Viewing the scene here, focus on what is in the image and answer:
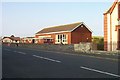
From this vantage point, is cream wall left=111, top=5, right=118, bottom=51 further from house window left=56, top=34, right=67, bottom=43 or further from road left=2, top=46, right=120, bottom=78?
house window left=56, top=34, right=67, bottom=43

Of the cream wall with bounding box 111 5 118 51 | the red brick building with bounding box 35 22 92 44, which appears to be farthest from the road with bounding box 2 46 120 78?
the red brick building with bounding box 35 22 92 44

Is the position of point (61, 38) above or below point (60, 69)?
above

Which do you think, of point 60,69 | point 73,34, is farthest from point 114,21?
point 73,34

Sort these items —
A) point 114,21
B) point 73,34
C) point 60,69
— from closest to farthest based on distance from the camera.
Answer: point 60,69 → point 114,21 → point 73,34

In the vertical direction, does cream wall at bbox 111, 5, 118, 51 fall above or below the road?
above

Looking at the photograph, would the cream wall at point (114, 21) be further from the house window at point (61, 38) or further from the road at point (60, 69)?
the house window at point (61, 38)

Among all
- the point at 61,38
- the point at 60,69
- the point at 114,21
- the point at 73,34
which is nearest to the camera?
the point at 60,69

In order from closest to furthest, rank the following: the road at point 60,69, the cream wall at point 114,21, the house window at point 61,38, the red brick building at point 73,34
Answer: the road at point 60,69
the cream wall at point 114,21
the red brick building at point 73,34
the house window at point 61,38

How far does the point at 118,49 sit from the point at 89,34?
32445 millimetres

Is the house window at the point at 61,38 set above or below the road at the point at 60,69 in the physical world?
above

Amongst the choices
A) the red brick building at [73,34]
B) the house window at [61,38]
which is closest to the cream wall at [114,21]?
the red brick building at [73,34]

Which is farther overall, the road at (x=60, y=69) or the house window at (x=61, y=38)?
the house window at (x=61, y=38)

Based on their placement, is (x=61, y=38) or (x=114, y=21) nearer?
(x=114, y=21)

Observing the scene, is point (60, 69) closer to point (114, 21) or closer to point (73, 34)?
point (114, 21)
